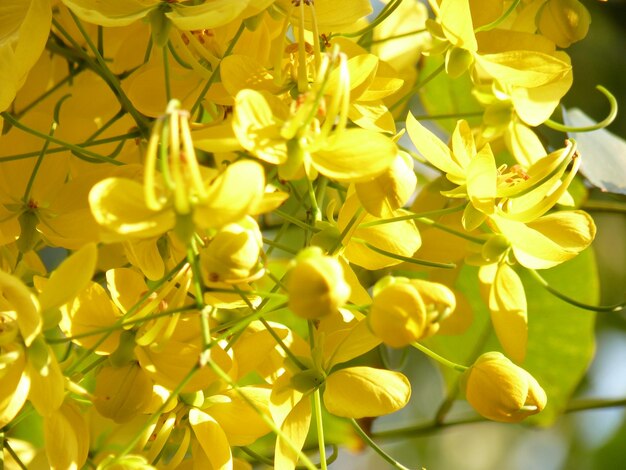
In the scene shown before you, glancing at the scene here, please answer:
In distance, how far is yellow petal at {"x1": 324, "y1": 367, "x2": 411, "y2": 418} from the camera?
546mm

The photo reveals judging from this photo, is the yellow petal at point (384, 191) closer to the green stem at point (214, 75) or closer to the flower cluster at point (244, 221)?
the flower cluster at point (244, 221)

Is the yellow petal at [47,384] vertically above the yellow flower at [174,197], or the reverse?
the yellow flower at [174,197]

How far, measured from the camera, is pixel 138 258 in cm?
Answer: 57

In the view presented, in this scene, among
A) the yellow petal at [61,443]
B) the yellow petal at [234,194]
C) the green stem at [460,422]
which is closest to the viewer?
the yellow petal at [234,194]

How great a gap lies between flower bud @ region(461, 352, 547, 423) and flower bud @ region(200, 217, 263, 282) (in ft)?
0.53

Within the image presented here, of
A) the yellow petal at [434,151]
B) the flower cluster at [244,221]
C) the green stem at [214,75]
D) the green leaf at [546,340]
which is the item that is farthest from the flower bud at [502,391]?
the green leaf at [546,340]

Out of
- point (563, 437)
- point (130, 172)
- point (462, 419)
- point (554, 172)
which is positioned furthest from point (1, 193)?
point (563, 437)

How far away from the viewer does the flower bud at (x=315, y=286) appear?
0.44 m

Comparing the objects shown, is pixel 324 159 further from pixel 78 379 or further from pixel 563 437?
pixel 563 437

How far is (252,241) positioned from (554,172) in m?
0.20

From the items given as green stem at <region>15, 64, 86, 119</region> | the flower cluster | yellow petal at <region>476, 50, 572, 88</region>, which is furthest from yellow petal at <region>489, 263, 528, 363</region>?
green stem at <region>15, 64, 86, 119</region>

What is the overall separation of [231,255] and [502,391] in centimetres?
18

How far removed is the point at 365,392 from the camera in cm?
55

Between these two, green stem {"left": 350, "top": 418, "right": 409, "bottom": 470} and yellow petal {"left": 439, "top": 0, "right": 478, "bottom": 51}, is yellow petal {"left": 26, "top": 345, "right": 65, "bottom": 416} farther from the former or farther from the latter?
yellow petal {"left": 439, "top": 0, "right": 478, "bottom": 51}
